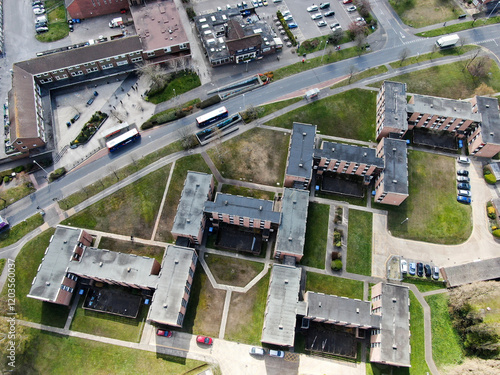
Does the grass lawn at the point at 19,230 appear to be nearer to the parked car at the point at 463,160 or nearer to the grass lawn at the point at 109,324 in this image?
the grass lawn at the point at 109,324

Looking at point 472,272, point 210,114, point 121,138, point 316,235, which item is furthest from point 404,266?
point 121,138

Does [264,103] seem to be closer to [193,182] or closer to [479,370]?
[193,182]

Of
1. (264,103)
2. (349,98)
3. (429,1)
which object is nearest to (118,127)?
(264,103)

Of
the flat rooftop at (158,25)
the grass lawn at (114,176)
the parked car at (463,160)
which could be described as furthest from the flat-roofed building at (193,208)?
the parked car at (463,160)

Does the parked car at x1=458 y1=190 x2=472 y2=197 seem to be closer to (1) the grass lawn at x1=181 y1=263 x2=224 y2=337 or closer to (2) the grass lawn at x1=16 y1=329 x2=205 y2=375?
(1) the grass lawn at x1=181 y1=263 x2=224 y2=337

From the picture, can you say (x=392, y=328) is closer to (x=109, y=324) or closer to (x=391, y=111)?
(x=391, y=111)

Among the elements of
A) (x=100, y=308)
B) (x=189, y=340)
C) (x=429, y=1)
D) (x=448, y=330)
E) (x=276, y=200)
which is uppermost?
(x=429, y=1)
